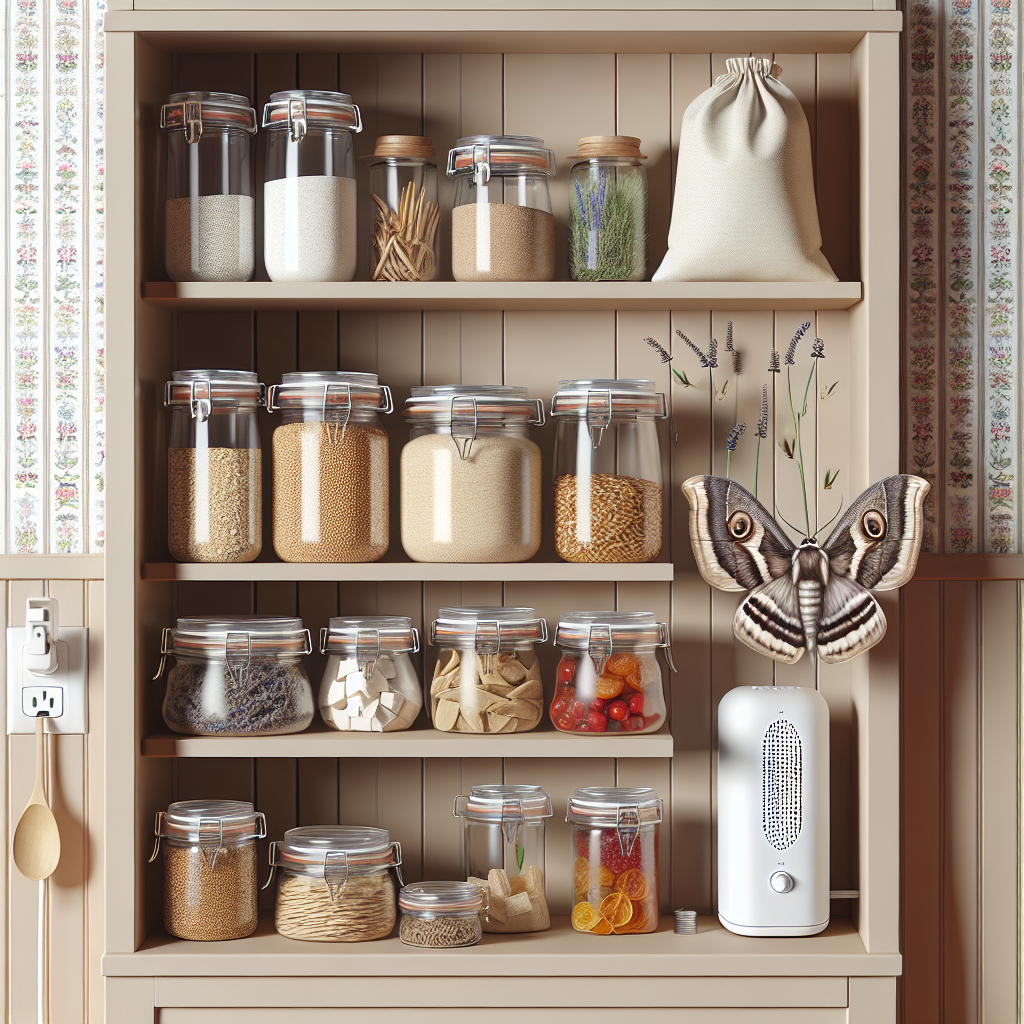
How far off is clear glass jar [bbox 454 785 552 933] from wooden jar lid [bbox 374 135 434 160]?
2.71 ft

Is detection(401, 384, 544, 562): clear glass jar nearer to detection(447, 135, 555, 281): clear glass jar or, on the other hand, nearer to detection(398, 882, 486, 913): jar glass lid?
detection(447, 135, 555, 281): clear glass jar

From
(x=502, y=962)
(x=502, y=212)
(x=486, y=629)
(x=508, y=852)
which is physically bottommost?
(x=502, y=962)

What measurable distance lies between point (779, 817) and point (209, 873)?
71 centimetres

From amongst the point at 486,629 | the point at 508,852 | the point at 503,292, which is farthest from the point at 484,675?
the point at 503,292

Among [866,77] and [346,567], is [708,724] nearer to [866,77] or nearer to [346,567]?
[346,567]

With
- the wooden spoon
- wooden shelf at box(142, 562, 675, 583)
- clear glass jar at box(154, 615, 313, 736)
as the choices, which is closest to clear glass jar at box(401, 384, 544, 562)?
wooden shelf at box(142, 562, 675, 583)

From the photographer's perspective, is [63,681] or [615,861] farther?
[63,681]

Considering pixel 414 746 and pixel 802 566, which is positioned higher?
pixel 802 566

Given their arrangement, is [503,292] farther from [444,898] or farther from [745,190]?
[444,898]

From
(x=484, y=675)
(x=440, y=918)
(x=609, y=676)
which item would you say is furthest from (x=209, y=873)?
(x=609, y=676)

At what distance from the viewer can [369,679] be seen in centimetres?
135

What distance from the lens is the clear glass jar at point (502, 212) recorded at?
4.37 feet

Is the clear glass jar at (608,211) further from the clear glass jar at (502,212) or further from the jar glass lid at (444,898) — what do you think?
the jar glass lid at (444,898)

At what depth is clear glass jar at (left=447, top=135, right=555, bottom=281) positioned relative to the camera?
1333 mm
